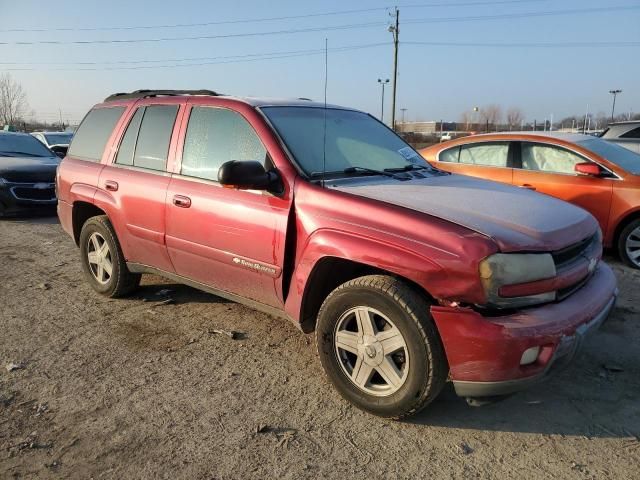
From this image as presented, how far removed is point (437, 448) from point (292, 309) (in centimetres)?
116

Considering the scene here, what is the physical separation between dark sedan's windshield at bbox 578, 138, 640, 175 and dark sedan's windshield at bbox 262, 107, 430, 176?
3.25 m

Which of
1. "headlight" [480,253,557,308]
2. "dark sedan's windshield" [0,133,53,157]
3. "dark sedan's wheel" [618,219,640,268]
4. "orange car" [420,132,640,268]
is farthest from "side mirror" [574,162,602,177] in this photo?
"dark sedan's windshield" [0,133,53,157]

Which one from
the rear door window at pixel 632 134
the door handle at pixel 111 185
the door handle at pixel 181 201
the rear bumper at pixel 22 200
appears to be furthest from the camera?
the rear door window at pixel 632 134

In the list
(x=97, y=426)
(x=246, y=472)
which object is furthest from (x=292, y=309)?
(x=97, y=426)

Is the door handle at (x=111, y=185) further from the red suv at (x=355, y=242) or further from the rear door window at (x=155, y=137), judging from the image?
the rear door window at (x=155, y=137)

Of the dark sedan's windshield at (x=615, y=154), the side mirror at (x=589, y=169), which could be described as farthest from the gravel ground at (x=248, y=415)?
the dark sedan's windshield at (x=615, y=154)

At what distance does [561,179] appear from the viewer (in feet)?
21.1

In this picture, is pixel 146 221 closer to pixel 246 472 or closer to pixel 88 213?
pixel 88 213

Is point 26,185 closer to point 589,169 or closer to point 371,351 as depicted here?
point 371,351

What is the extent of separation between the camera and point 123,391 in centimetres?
319

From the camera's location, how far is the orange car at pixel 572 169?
603 cm

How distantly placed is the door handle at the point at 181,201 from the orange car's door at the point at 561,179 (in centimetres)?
441

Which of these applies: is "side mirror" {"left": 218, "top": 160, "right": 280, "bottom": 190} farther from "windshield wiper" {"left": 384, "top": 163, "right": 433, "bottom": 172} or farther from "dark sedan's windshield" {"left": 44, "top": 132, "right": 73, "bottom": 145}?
→ "dark sedan's windshield" {"left": 44, "top": 132, "right": 73, "bottom": 145}

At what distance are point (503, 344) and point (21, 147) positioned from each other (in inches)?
435
